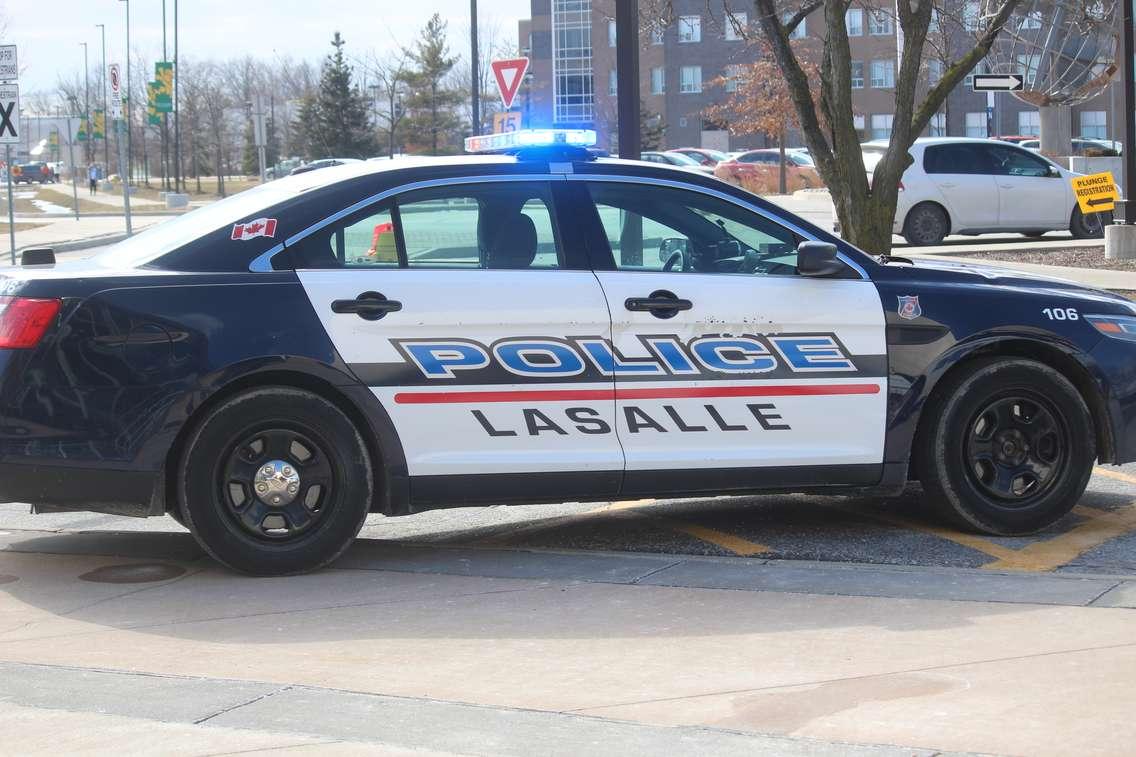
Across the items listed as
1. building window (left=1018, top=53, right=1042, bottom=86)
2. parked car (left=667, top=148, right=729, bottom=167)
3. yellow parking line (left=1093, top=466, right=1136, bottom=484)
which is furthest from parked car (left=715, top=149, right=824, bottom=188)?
yellow parking line (left=1093, top=466, right=1136, bottom=484)

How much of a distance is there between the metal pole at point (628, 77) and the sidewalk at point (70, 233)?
17.3m

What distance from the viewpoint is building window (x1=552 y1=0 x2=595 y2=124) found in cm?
9562

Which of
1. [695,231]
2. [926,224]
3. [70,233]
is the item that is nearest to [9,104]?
[926,224]

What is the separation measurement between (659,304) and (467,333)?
797 mm

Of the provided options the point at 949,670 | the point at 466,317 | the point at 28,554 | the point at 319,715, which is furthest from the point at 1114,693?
the point at 28,554

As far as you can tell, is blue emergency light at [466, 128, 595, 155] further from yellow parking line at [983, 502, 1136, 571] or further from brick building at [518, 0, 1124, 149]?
brick building at [518, 0, 1124, 149]

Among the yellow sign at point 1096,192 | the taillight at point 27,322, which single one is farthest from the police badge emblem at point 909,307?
the yellow sign at point 1096,192

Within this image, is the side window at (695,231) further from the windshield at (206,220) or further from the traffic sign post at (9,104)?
the traffic sign post at (9,104)

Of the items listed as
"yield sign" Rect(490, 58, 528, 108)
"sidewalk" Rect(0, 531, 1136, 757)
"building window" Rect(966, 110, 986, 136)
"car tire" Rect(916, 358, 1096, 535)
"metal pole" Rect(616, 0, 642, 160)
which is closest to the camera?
"sidewalk" Rect(0, 531, 1136, 757)

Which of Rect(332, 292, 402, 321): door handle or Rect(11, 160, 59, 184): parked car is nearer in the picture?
Rect(332, 292, 402, 321): door handle

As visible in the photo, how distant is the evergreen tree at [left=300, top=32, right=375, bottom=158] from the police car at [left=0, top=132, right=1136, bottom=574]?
72.7 meters

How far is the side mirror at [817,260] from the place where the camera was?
243 inches

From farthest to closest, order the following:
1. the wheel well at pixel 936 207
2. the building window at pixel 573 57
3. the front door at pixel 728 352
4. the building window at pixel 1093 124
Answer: the building window at pixel 573 57 → the building window at pixel 1093 124 → the wheel well at pixel 936 207 → the front door at pixel 728 352

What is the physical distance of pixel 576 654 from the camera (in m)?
5.03
